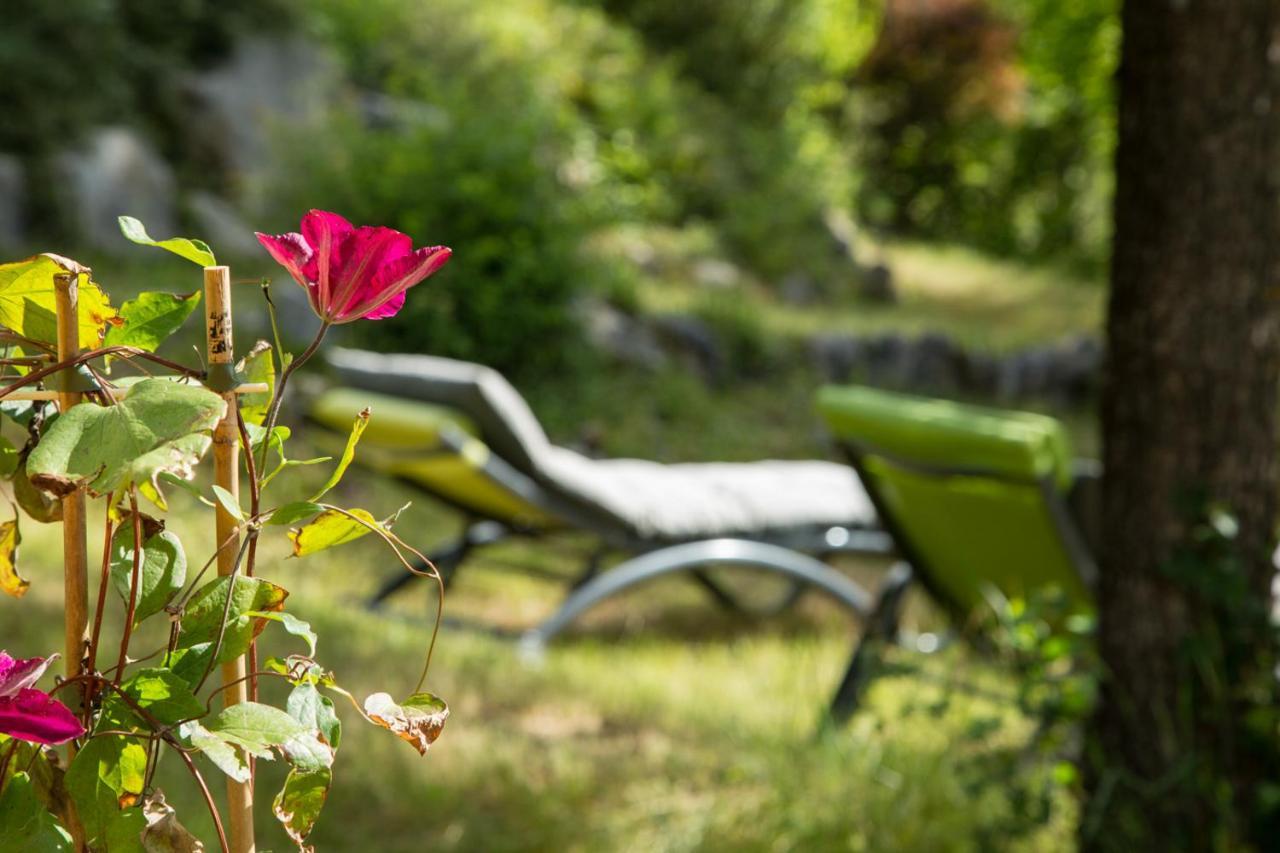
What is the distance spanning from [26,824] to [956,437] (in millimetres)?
2763

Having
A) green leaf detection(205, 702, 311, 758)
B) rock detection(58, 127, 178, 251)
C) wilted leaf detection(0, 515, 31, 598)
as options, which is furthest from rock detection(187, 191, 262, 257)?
green leaf detection(205, 702, 311, 758)

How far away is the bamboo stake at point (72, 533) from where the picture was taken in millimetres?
718

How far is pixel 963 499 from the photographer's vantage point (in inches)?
135

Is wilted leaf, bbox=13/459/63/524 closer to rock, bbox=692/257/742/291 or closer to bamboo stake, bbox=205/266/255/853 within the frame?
bamboo stake, bbox=205/266/255/853

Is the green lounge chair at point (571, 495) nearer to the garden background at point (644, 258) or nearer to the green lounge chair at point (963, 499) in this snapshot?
the garden background at point (644, 258)

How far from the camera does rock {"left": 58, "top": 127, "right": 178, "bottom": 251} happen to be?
920 centimetres

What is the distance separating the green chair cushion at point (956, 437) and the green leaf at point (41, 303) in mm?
2625

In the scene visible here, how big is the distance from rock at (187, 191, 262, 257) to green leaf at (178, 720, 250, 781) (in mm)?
9002

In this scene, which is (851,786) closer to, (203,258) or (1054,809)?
(1054,809)

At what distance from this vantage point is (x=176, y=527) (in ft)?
17.4

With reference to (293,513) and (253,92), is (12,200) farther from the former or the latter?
(293,513)

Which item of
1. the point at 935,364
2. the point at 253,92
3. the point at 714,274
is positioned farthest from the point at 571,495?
the point at 253,92

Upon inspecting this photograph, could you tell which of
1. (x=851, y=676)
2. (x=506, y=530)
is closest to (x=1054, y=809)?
(x=851, y=676)

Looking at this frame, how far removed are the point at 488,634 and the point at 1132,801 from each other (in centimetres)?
225
